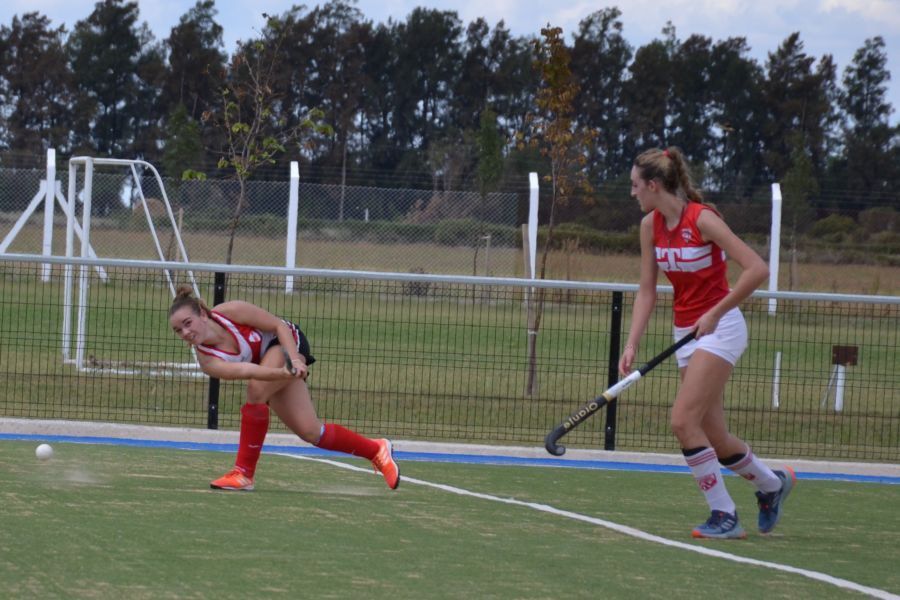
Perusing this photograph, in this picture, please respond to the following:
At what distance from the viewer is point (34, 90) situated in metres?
50.3

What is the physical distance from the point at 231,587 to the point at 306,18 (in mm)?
49140

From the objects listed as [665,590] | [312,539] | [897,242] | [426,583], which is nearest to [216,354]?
[312,539]

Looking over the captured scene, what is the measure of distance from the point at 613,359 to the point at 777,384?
1.51m

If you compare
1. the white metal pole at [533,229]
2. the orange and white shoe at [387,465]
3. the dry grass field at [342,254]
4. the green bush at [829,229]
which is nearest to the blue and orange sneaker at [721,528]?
the orange and white shoe at [387,465]

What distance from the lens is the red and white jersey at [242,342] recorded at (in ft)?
25.3

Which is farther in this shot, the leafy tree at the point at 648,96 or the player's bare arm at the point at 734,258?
the leafy tree at the point at 648,96

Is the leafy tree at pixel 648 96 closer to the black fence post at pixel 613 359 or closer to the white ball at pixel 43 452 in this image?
the black fence post at pixel 613 359

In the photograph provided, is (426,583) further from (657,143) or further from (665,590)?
(657,143)

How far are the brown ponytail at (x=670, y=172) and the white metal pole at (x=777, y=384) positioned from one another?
5474 mm

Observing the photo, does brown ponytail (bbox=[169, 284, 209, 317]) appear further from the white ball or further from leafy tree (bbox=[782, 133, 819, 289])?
leafy tree (bbox=[782, 133, 819, 289])

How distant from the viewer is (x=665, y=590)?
18.1ft

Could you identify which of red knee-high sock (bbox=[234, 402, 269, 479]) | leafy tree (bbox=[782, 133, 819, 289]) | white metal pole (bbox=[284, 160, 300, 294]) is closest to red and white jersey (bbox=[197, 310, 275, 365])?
red knee-high sock (bbox=[234, 402, 269, 479])

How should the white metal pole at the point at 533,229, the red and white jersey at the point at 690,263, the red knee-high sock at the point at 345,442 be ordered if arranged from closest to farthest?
the red and white jersey at the point at 690,263 → the red knee-high sock at the point at 345,442 → the white metal pole at the point at 533,229

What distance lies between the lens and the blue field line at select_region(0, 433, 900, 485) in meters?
11.2
